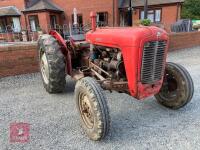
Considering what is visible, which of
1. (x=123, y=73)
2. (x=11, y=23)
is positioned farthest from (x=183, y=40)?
(x=11, y=23)

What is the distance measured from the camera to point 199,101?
441 cm

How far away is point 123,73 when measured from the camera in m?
3.56

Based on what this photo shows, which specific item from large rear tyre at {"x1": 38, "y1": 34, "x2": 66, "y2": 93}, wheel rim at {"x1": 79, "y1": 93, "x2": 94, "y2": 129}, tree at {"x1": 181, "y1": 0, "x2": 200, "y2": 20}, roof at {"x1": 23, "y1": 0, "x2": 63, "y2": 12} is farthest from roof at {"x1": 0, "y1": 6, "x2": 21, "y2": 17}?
tree at {"x1": 181, "y1": 0, "x2": 200, "y2": 20}

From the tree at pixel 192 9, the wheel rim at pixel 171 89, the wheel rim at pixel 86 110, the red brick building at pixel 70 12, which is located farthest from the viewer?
the tree at pixel 192 9

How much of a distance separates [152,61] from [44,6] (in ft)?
61.5

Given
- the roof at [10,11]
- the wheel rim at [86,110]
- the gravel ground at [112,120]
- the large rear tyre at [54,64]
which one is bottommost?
the gravel ground at [112,120]

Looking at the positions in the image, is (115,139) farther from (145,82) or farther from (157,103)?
(157,103)

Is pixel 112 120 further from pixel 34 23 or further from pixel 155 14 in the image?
pixel 34 23

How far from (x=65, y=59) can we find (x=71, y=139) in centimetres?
209

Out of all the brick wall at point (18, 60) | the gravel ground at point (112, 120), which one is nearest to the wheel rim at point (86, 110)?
the gravel ground at point (112, 120)

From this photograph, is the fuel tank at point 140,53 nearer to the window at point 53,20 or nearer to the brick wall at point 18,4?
the window at point 53,20

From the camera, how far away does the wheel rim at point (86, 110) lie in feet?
10.6

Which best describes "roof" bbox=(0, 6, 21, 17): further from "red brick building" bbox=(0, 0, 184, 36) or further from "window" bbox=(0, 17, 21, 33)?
"window" bbox=(0, 17, 21, 33)

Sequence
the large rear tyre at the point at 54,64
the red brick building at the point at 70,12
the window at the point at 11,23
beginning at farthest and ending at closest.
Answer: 1. the window at the point at 11,23
2. the red brick building at the point at 70,12
3. the large rear tyre at the point at 54,64
